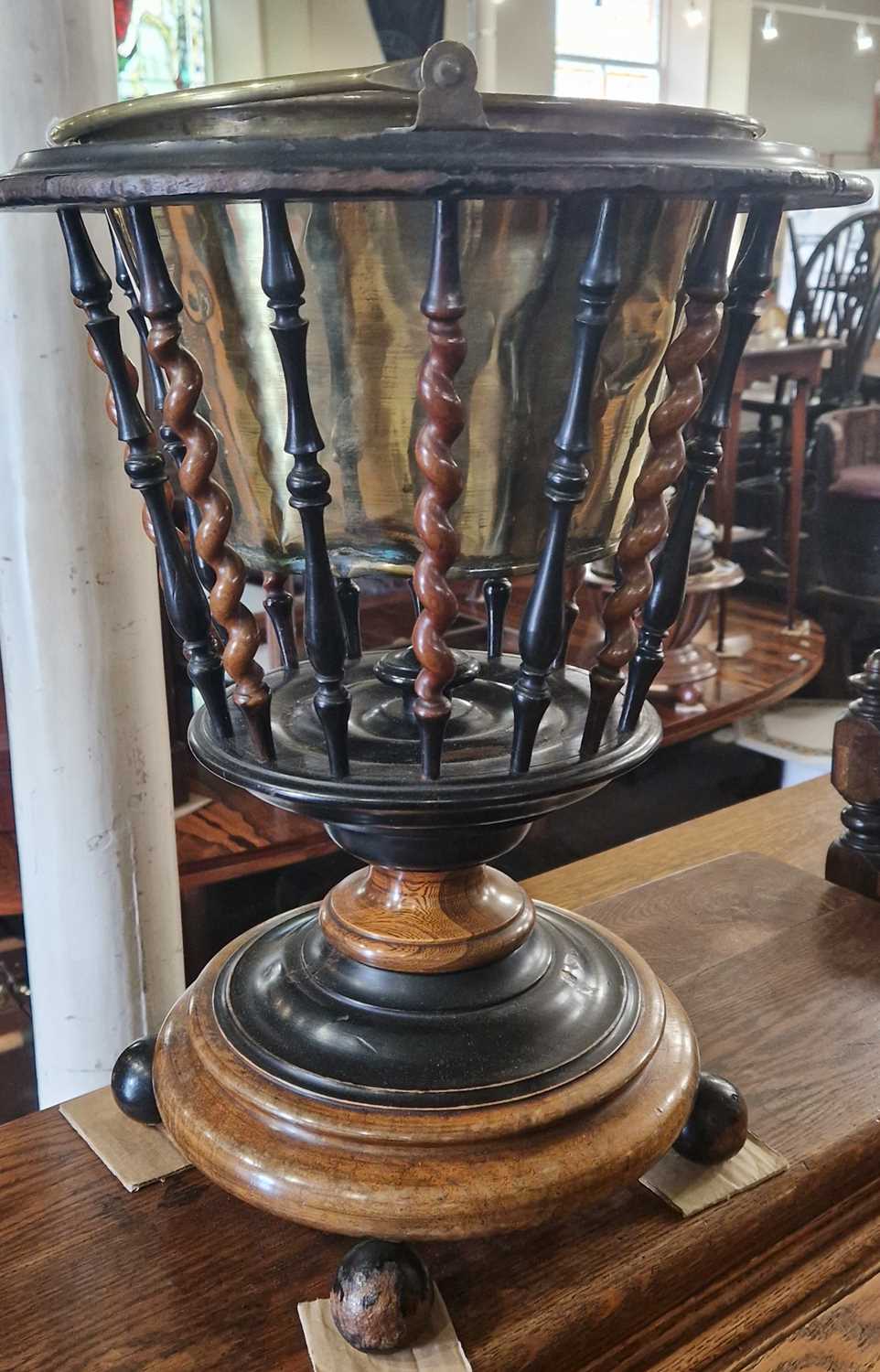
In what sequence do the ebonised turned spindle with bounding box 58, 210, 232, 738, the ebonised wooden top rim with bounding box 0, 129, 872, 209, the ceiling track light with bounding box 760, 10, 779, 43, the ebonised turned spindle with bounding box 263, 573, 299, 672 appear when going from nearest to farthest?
the ebonised wooden top rim with bounding box 0, 129, 872, 209, the ebonised turned spindle with bounding box 58, 210, 232, 738, the ebonised turned spindle with bounding box 263, 573, 299, 672, the ceiling track light with bounding box 760, 10, 779, 43

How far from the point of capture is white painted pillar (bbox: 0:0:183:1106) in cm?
100

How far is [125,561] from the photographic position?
110cm

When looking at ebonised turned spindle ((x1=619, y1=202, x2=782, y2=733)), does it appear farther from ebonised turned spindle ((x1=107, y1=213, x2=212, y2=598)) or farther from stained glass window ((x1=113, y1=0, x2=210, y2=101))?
stained glass window ((x1=113, y1=0, x2=210, y2=101))

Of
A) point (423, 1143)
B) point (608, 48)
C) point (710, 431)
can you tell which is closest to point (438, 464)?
point (710, 431)

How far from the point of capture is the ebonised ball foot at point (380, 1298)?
2.00 feet

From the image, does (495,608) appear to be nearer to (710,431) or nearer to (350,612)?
(350,612)

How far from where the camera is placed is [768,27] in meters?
9.01

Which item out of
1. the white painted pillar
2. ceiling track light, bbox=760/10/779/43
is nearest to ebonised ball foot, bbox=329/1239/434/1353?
the white painted pillar

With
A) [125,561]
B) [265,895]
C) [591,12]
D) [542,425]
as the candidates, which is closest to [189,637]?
[542,425]

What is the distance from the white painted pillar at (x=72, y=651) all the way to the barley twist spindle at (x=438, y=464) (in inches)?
21.5

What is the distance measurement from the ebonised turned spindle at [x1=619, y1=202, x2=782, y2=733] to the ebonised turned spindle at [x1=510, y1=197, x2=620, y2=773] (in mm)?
83

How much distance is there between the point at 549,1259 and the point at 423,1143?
0.36 ft

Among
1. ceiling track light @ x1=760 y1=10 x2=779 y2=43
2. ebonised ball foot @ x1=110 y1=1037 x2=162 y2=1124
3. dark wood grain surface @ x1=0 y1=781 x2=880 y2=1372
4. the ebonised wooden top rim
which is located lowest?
dark wood grain surface @ x1=0 y1=781 x2=880 y2=1372

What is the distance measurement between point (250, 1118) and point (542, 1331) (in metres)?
0.19
